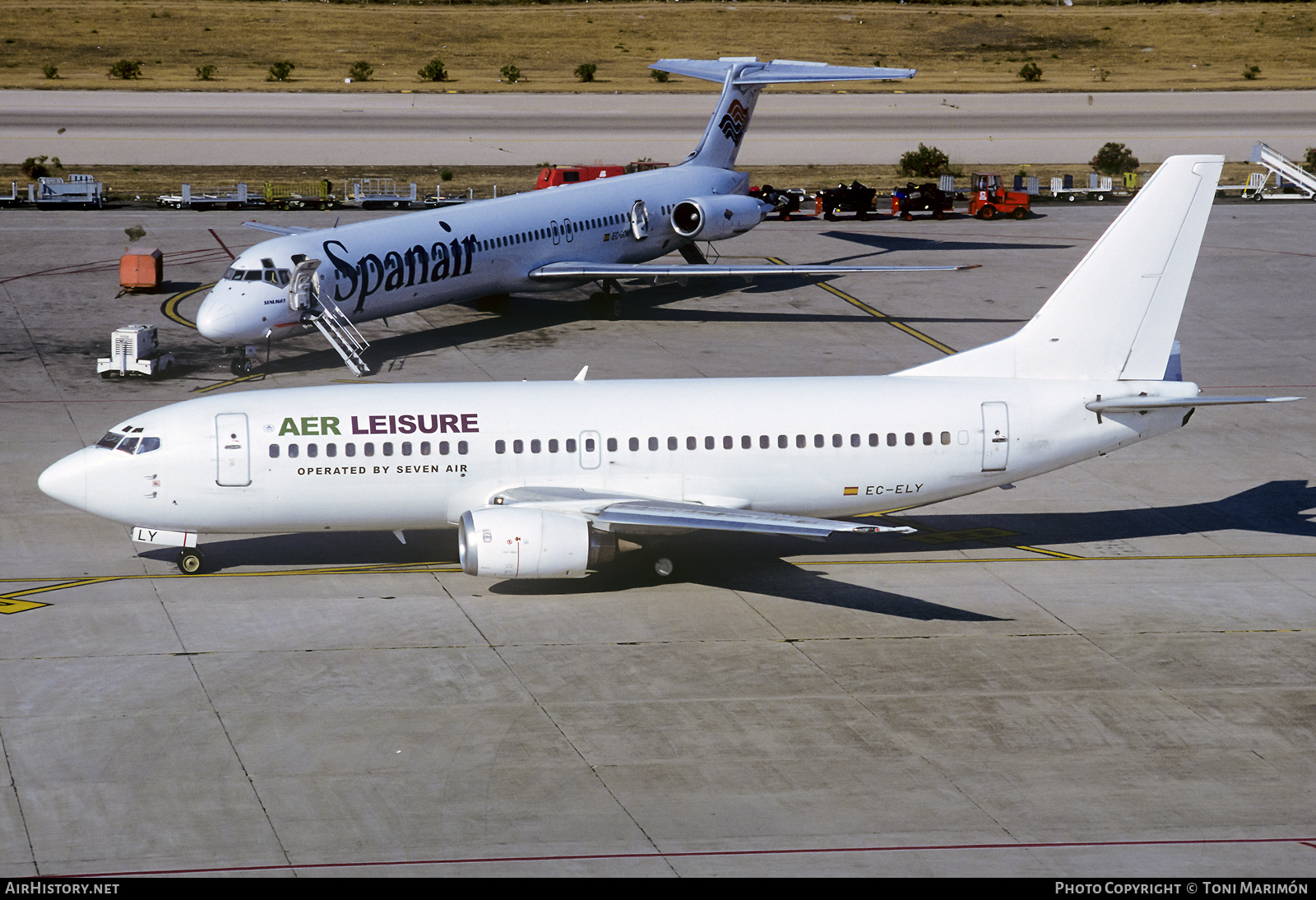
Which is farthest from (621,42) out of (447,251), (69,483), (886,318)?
(69,483)

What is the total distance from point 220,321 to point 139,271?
49.5 feet

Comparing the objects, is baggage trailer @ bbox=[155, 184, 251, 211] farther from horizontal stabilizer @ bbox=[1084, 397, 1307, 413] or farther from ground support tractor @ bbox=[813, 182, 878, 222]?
horizontal stabilizer @ bbox=[1084, 397, 1307, 413]

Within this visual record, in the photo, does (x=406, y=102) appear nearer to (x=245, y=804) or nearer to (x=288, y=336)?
(x=288, y=336)

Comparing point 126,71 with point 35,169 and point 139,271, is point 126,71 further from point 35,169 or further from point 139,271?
point 139,271

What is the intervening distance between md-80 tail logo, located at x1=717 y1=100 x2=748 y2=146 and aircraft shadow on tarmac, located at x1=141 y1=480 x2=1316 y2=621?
30.2 meters

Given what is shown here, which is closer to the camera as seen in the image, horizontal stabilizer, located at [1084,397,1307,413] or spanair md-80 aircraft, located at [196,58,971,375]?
horizontal stabilizer, located at [1084,397,1307,413]

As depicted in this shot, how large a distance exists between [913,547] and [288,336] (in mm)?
21962

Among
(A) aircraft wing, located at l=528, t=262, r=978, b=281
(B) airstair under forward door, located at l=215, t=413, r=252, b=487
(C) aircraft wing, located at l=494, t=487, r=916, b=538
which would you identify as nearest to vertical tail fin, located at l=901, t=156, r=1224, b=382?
(C) aircraft wing, located at l=494, t=487, r=916, b=538

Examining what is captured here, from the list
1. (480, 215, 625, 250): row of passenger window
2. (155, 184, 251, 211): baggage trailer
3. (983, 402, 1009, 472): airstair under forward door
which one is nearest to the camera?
(983, 402, 1009, 472): airstair under forward door

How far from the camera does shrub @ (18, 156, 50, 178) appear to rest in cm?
8062

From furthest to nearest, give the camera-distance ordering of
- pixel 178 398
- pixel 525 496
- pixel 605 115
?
pixel 605 115 < pixel 178 398 < pixel 525 496

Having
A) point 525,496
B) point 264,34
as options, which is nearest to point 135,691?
point 525,496

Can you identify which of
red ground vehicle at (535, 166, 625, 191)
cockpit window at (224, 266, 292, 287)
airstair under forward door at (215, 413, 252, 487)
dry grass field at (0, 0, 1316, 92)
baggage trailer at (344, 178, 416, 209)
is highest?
dry grass field at (0, 0, 1316, 92)
